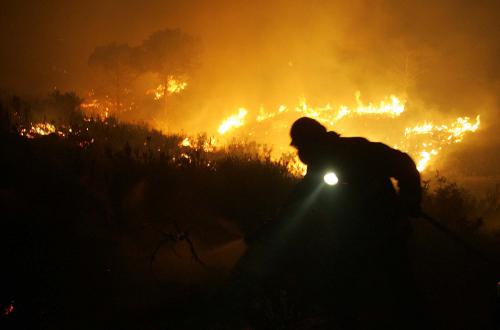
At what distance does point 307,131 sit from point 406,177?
3.13ft

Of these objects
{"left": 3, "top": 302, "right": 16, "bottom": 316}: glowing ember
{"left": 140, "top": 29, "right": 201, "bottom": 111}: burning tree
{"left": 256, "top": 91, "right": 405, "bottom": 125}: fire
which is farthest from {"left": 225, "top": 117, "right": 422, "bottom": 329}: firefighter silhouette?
{"left": 140, "top": 29, "right": 201, "bottom": 111}: burning tree

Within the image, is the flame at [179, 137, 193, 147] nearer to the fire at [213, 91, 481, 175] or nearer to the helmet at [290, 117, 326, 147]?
the fire at [213, 91, 481, 175]

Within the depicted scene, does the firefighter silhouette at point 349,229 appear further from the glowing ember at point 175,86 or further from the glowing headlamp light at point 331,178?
the glowing ember at point 175,86

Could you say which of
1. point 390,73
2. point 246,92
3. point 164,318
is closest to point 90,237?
point 164,318

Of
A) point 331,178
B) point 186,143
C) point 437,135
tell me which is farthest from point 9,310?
point 437,135

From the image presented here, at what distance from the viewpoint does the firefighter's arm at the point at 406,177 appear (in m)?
3.20

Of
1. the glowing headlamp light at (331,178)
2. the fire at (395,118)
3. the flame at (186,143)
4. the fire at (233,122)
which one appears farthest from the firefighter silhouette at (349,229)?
the fire at (233,122)

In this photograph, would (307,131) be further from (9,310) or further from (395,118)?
(395,118)

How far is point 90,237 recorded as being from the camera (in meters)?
4.63

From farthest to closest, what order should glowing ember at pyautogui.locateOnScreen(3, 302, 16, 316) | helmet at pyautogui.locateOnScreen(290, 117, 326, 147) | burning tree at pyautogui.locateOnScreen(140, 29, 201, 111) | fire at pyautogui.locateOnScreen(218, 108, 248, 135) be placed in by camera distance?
fire at pyautogui.locateOnScreen(218, 108, 248, 135) → burning tree at pyautogui.locateOnScreen(140, 29, 201, 111) → helmet at pyautogui.locateOnScreen(290, 117, 326, 147) → glowing ember at pyautogui.locateOnScreen(3, 302, 16, 316)

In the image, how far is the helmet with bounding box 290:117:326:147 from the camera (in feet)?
11.6

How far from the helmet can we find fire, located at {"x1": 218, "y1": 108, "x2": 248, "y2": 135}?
55.9 ft

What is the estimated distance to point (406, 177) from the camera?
10.5 ft

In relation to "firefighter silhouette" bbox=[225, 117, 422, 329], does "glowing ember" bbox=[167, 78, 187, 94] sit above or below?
above
